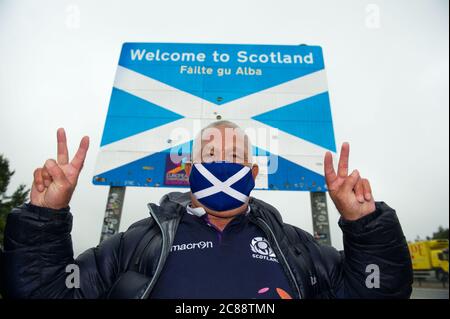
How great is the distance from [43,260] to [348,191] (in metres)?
1.62

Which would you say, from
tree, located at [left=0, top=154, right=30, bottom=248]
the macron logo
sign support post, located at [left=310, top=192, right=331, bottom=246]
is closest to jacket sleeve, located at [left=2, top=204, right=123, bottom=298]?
the macron logo

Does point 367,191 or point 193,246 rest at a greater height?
point 367,191

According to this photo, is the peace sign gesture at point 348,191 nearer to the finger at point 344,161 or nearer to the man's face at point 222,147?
the finger at point 344,161

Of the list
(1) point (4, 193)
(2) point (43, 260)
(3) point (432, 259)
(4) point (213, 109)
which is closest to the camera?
(2) point (43, 260)

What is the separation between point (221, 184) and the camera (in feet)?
5.16

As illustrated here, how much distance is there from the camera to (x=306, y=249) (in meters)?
1.52

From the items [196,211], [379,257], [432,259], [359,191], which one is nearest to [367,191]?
[359,191]

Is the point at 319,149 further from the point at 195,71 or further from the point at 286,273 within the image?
the point at 286,273

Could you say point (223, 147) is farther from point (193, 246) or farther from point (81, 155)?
point (81, 155)

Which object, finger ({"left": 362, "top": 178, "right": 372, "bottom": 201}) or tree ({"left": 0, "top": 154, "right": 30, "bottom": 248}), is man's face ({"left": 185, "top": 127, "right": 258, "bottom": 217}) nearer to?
finger ({"left": 362, "top": 178, "right": 372, "bottom": 201})

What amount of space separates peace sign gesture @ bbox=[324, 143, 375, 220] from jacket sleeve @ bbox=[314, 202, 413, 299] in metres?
0.04

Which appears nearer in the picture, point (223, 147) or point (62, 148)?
point (62, 148)

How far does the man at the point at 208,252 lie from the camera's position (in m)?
1.22

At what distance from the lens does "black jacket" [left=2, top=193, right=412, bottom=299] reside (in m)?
1.22
